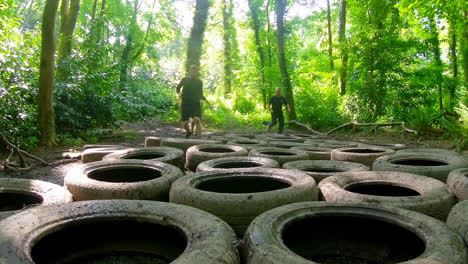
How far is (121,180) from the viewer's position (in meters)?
3.95

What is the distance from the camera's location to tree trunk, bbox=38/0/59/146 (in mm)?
7043

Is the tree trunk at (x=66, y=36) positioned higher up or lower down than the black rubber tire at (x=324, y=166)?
higher up

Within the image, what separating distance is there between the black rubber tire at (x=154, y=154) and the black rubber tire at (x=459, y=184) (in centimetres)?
324

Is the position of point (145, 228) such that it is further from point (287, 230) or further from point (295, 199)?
point (295, 199)

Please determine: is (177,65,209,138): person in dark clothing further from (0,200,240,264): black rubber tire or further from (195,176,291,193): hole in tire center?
(0,200,240,264): black rubber tire

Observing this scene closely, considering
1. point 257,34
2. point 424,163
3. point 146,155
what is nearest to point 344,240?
point 424,163

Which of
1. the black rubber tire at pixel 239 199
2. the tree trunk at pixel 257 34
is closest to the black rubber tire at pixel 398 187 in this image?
the black rubber tire at pixel 239 199

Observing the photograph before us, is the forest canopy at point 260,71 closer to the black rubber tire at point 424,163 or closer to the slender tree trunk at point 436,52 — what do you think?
the slender tree trunk at point 436,52

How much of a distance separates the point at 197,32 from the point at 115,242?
48.2 ft

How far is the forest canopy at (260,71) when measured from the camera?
7297 mm

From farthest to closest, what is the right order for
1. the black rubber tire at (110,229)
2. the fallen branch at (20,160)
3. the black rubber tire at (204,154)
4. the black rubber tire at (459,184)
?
1. the fallen branch at (20,160)
2. the black rubber tire at (204,154)
3. the black rubber tire at (459,184)
4. the black rubber tire at (110,229)

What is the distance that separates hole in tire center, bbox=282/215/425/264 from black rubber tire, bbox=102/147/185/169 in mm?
2683

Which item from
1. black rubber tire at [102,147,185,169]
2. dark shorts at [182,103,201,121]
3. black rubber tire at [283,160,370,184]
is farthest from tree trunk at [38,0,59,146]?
black rubber tire at [283,160,370,184]

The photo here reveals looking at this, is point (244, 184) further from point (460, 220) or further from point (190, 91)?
point (190, 91)
